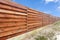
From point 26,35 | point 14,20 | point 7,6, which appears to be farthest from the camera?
point 26,35

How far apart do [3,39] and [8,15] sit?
89 centimetres

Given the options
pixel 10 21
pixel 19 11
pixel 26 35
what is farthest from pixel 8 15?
pixel 26 35

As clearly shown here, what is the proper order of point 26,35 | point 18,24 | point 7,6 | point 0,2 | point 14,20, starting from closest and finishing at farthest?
point 0,2 < point 7,6 < point 14,20 < point 18,24 < point 26,35

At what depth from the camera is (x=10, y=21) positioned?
530cm

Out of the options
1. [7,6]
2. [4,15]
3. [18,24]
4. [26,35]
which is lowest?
[26,35]

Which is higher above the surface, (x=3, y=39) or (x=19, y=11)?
(x=19, y=11)

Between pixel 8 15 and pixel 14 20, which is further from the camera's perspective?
pixel 14 20

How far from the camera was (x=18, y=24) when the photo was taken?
19.8 ft

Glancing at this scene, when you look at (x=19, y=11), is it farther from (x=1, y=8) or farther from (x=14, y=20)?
(x=1, y=8)

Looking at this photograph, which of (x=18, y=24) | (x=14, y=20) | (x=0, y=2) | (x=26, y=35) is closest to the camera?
(x=0, y=2)

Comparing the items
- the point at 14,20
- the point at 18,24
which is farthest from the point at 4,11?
the point at 18,24

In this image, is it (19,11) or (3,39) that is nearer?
(3,39)

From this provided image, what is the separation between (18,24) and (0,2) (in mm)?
1622

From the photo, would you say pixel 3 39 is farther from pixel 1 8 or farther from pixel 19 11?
pixel 19 11
